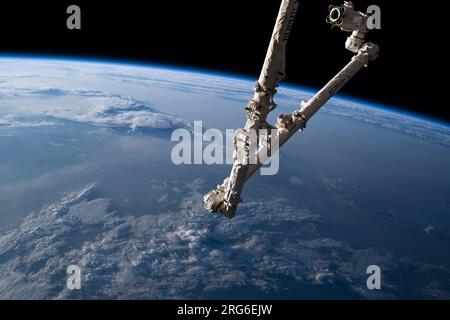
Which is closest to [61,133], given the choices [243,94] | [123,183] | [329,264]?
[123,183]

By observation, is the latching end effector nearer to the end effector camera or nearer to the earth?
the end effector camera

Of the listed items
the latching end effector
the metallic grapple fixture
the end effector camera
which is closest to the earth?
the latching end effector

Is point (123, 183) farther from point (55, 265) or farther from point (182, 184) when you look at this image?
point (55, 265)

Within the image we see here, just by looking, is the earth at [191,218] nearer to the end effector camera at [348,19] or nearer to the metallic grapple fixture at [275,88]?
the metallic grapple fixture at [275,88]

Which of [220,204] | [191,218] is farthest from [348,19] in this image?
[191,218]

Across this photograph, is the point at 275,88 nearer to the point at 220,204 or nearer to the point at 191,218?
the point at 220,204

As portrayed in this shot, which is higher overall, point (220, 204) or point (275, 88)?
point (275, 88)

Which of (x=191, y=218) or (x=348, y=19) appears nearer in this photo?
(x=348, y=19)

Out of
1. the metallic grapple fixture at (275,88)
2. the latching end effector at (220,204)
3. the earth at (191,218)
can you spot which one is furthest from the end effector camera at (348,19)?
the earth at (191,218)
